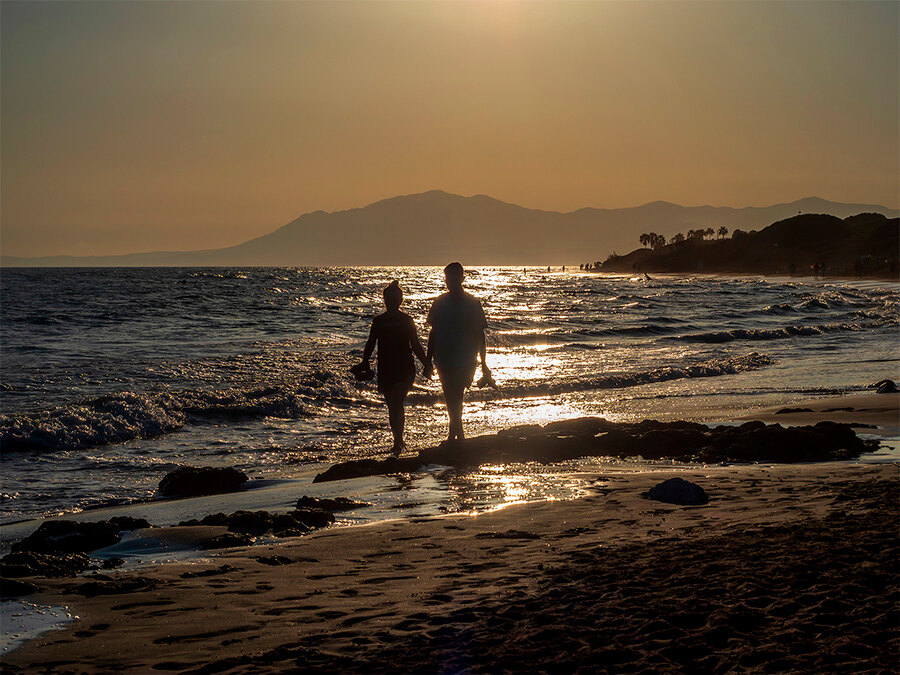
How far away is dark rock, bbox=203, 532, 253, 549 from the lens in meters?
5.90

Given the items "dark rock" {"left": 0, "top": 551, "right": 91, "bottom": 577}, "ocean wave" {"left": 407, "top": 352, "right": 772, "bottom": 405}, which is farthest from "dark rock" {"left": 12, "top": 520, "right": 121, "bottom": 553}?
"ocean wave" {"left": 407, "top": 352, "right": 772, "bottom": 405}

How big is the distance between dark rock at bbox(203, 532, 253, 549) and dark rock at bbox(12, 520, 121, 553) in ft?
2.64

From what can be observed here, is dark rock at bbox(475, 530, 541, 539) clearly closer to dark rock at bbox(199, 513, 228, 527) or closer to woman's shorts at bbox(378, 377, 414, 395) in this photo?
dark rock at bbox(199, 513, 228, 527)

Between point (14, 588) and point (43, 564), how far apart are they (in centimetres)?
51

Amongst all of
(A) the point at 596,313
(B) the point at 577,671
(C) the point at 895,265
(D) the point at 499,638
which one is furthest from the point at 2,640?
(C) the point at 895,265

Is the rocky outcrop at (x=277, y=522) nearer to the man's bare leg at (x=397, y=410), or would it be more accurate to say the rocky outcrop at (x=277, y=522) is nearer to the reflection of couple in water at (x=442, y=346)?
the reflection of couple in water at (x=442, y=346)

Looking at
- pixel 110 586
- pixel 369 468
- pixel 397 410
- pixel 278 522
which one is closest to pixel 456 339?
pixel 397 410

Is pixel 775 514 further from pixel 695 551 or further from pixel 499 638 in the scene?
pixel 499 638

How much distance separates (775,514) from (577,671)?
3.04 metres

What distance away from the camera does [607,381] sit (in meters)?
17.9

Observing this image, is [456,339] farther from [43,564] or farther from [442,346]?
[43,564]

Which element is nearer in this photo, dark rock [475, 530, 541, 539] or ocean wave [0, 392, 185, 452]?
dark rock [475, 530, 541, 539]

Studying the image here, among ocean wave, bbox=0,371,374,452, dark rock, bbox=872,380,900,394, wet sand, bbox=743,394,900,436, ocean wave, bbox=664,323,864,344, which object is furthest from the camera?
ocean wave, bbox=664,323,864,344

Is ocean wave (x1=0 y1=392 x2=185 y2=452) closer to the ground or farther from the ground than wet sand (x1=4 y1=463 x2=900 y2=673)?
closer to the ground
